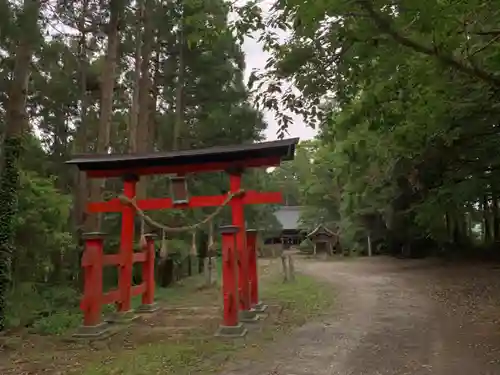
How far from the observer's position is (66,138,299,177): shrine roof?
27.1 ft

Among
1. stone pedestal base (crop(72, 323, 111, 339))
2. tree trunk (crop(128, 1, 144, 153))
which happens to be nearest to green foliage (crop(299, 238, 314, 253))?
tree trunk (crop(128, 1, 144, 153))

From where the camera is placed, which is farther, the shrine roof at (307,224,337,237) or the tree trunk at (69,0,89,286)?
the shrine roof at (307,224,337,237)

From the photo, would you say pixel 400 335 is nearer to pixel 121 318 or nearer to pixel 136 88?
pixel 121 318

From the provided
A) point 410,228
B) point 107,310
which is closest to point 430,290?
point 107,310

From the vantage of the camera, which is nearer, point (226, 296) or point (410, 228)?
point (226, 296)

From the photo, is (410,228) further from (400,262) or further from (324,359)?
(324,359)

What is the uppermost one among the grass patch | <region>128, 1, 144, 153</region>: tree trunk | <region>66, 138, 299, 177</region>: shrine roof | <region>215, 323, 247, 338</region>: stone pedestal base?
<region>128, 1, 144, 153</region>: tree trunk

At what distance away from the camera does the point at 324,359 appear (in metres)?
5.83

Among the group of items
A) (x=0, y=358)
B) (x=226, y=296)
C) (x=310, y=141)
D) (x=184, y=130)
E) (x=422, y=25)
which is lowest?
(x=0, y=358)

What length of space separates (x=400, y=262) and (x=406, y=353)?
48.9ft

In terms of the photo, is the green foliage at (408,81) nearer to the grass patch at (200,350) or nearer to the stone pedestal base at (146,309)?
the grass patch at (200,350)

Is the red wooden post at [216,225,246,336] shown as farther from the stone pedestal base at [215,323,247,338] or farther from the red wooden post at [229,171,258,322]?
the red wooden post at [229,171,258,322]

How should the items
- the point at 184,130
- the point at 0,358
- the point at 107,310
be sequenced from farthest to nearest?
1. the point at 184,130
2. the point at 107,310
3. the point at 0,358

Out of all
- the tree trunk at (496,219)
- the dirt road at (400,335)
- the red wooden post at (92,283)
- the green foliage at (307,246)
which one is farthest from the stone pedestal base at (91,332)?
the green foliage at (307,246)
